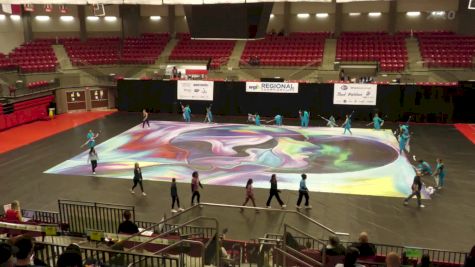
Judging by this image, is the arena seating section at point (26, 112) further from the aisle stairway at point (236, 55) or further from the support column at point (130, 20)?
the aisle stairway at point (236, 55)

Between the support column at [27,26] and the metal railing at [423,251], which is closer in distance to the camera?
the metal railing at [423,251]

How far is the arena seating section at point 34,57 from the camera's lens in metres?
32.7

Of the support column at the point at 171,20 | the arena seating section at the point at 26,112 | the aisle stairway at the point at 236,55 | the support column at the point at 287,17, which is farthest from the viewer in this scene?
the support column at the point at 171,20

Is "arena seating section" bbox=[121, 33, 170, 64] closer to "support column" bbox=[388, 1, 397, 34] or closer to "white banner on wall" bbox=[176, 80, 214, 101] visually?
"white banner on wall" bbox=[176, 80, 214, 101]

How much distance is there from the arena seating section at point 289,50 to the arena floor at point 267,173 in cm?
821

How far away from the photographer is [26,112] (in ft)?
96.9

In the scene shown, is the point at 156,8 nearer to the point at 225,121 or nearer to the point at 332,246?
the point at 225,121

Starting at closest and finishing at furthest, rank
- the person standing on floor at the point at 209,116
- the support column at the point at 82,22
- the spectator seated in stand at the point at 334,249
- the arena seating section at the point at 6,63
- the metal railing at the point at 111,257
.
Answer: the metal railing at the point at 111,257 < the spectator seated in stand at the point at 334,249 < the person standing on floor at the point at 209,116 < the arena seating section at the point at 6,63 < the support column at the point at 82,22

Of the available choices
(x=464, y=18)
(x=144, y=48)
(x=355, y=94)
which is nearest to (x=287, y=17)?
(x=144, y=48)

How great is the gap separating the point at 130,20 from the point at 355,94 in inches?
916

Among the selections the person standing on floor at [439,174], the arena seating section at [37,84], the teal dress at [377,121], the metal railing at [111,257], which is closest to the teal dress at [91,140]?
the metal railing at [111,257]

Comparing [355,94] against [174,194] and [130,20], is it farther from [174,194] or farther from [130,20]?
[130,20]

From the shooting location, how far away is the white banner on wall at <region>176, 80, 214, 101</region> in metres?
31.5

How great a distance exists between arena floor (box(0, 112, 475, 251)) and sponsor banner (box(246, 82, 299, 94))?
10.8ft
